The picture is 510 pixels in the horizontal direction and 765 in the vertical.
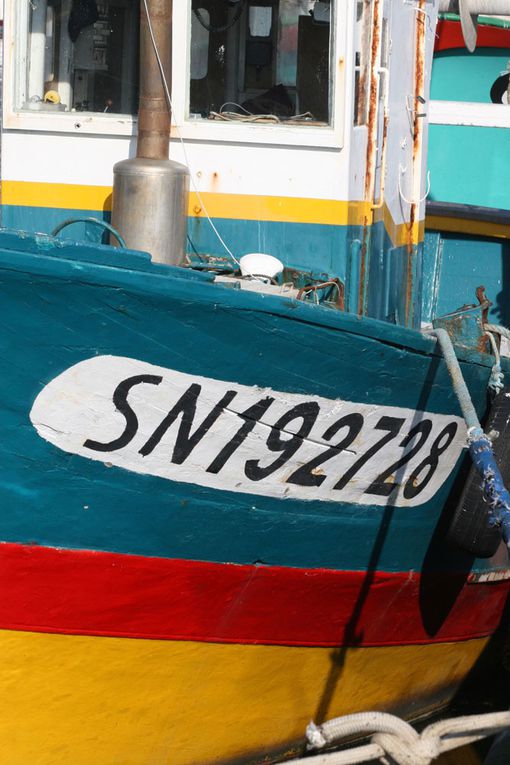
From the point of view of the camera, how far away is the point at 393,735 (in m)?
3.48

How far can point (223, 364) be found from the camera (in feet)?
11.3

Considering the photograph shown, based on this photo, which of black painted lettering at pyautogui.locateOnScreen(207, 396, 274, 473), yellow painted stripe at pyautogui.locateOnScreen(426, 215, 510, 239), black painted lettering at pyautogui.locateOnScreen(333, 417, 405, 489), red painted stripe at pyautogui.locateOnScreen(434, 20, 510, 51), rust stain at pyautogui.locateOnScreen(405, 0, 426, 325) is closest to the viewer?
black painted lettering at pyautogui.locateOnScreen(207, 396, 274, 473)

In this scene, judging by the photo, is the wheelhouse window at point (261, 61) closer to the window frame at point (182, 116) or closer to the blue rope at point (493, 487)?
the window frame at point (182, 116)

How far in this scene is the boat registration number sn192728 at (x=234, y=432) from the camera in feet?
11.0

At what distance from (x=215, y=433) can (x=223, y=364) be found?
0.24m

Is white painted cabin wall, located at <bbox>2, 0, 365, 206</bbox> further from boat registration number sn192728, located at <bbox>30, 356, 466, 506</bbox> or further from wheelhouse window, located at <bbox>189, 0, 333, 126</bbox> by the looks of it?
boat registration number sn192728, located at <bbox>30, 356, 466, 506</bbox>

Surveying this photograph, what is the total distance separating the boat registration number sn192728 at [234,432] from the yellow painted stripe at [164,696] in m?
0.69

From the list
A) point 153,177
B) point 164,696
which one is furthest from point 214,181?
point 164,696

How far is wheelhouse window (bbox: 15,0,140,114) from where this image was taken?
4.60m

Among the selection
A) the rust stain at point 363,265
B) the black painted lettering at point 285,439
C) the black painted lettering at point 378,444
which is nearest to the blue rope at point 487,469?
the black painted lettering at point 378,444

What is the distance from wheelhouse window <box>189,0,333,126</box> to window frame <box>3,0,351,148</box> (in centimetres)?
6

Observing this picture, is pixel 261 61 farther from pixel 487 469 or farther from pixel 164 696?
pixel 164 696

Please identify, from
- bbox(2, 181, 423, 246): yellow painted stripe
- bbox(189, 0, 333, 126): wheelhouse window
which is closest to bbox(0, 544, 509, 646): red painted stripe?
bbox(2, 181, 423, 246): yellow painted stripe

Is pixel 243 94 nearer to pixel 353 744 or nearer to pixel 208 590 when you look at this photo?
pixel 208 590
